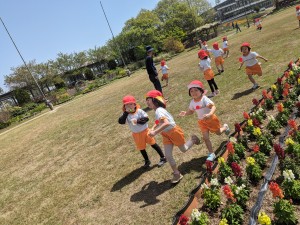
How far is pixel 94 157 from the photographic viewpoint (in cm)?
854

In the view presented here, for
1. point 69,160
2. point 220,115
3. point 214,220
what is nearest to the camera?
point 214,220

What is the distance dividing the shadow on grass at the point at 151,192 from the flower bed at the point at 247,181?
3.03ft

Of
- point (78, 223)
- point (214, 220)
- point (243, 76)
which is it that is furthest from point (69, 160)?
point (243, 76)

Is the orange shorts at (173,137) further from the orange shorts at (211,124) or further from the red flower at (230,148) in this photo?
the red flower at (230,148)

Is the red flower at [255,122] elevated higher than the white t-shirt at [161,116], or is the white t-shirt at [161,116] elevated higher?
the white t-shirt at [161,116]

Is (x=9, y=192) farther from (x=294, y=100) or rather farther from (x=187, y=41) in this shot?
(x=187, y=41)

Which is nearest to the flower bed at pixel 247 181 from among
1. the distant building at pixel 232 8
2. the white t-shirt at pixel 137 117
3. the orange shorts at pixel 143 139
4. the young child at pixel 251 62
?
the orange shorts at pixel 143 139

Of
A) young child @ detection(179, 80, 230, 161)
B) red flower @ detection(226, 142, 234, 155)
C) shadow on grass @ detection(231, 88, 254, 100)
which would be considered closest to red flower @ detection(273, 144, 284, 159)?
red flower @ detection(226, 142, 234, 155)

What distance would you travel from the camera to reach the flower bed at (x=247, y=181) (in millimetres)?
3678

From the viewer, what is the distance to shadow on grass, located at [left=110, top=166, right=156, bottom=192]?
6.12 metres

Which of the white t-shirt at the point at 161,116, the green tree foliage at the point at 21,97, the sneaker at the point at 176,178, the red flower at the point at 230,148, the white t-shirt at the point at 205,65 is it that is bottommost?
the sneaker at the point at 176,178

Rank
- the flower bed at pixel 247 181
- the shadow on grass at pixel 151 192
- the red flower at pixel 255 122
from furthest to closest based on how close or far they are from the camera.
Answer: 1. the red flower at pixel 255 122
2. the shadow on grass at pixel 151 192
3. the flower bed at pixel 247 181

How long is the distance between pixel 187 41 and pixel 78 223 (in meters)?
54.5

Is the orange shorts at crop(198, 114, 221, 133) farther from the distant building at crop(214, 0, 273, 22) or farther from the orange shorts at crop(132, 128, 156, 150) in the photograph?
the distant building at crop(214, 0, 273, 22)
